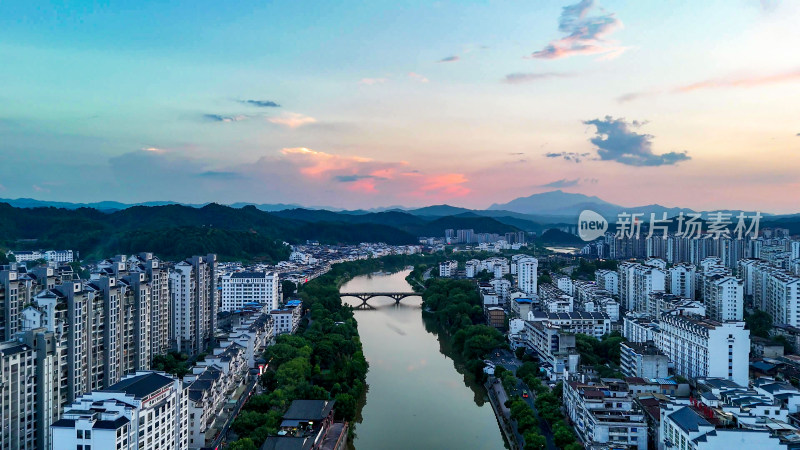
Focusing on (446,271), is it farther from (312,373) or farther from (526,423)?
(526,423)

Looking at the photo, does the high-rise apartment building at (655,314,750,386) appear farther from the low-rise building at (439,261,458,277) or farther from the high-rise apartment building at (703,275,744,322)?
the low-rise building at (439,261,458,277)

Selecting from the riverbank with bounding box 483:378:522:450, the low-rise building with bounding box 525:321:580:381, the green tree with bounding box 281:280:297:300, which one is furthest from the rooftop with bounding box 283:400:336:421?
the green tree with bounding box 281:280:297:300

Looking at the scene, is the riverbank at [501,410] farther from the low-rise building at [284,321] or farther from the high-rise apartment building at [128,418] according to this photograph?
the low-rise building at [284,321]

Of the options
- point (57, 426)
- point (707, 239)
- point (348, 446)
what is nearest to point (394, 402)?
point (348, 446)

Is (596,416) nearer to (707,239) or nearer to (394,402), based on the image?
(394,402)

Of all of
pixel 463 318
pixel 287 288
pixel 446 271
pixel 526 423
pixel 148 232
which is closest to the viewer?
pixel 526 423

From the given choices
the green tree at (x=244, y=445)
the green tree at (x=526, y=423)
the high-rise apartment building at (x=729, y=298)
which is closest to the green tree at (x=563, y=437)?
the green tree at (x=526, y=423)

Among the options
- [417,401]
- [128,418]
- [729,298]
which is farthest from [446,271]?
[128,418]

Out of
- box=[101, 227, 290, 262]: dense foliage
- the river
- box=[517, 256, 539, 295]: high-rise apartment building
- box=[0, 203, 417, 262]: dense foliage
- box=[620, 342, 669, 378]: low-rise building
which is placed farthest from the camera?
box=[0, 203, 417, 262]: dense foliage
